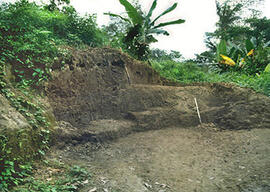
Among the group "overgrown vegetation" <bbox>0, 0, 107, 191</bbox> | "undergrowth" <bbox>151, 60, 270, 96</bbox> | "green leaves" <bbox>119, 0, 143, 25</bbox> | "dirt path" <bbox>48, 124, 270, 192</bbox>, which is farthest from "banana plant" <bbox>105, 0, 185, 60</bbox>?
"dirt path" <bbox>48, 124, 270, 192</bbox>

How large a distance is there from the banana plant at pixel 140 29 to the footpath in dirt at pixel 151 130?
4.04 feet

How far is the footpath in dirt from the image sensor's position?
10.7ft

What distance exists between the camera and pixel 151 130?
5188 mm

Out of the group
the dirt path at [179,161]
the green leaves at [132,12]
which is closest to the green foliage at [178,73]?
the green leaves at [132,12]

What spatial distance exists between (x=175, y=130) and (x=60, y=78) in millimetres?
3056

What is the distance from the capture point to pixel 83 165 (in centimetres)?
342

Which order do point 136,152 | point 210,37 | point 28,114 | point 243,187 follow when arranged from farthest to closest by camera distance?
point 210,37, point 136,152, point 28,114, point 243,187

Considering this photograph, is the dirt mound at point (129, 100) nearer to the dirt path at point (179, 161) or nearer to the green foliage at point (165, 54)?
the dirt path at point (179, 161)

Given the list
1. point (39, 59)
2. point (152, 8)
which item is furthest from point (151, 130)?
point (152, 8)

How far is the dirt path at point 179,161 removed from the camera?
305 cm

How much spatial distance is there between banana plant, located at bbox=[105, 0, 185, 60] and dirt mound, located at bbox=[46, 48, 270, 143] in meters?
1.50

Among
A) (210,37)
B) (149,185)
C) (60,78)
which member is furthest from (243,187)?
(210,37)

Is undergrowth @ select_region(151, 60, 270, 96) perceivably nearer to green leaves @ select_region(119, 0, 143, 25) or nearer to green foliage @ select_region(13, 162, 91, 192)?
green leaves @ select_region(119, 0, 143, 25)

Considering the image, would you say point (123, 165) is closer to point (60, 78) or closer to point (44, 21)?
point (60, 78)
